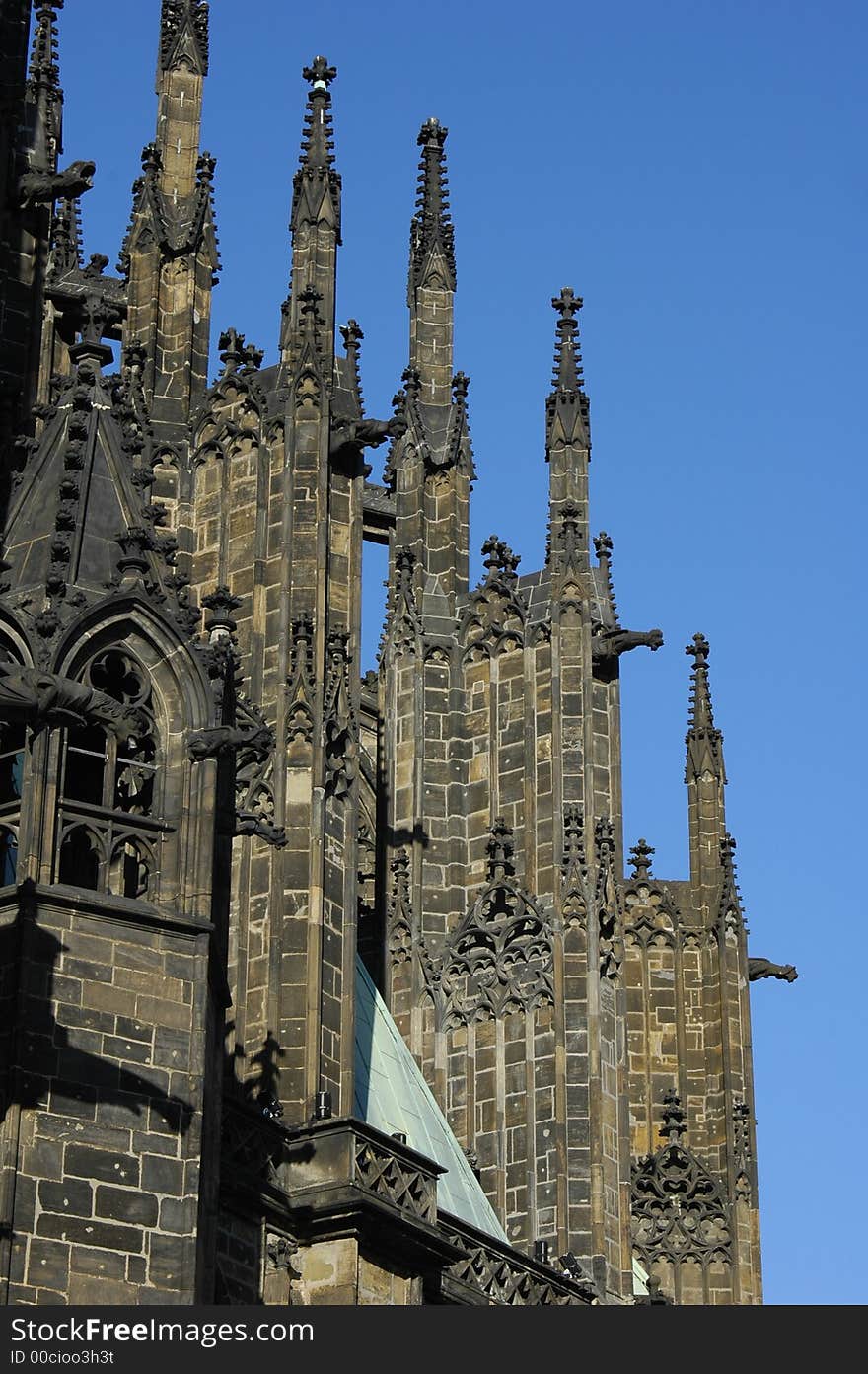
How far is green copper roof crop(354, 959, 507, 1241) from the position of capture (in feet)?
141

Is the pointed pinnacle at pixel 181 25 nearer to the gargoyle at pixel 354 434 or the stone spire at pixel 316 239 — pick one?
the stone spire at pixel 316 239

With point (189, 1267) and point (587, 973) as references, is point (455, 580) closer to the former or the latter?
point (587, 973)

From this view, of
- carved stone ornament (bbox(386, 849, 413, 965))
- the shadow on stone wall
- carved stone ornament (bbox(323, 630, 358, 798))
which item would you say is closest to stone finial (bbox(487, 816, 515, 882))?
carved stone ornament (bbox(386, 849, 413, 965))

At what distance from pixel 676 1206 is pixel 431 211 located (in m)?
13.3

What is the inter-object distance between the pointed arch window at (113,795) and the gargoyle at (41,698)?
0.55 metres

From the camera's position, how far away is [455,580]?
50.6m

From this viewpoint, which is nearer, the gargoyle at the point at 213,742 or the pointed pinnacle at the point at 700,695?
the gargoyle at the point at 213,742

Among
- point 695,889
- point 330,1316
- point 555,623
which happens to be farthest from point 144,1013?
point 695,889

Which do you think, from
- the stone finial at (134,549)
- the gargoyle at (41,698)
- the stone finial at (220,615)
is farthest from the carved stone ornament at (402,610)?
the gargoyle at (41,698)

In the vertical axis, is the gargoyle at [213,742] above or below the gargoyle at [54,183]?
below

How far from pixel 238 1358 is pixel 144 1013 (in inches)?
235

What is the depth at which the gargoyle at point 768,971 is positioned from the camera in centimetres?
5522

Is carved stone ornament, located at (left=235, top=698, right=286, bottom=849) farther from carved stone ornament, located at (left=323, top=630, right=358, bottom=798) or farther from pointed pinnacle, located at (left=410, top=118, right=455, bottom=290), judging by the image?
pointed pinnacle, located at (left=410, top=118, right=455, bottom=290)

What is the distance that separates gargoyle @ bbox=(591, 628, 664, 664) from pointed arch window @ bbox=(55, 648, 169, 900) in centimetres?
1651
